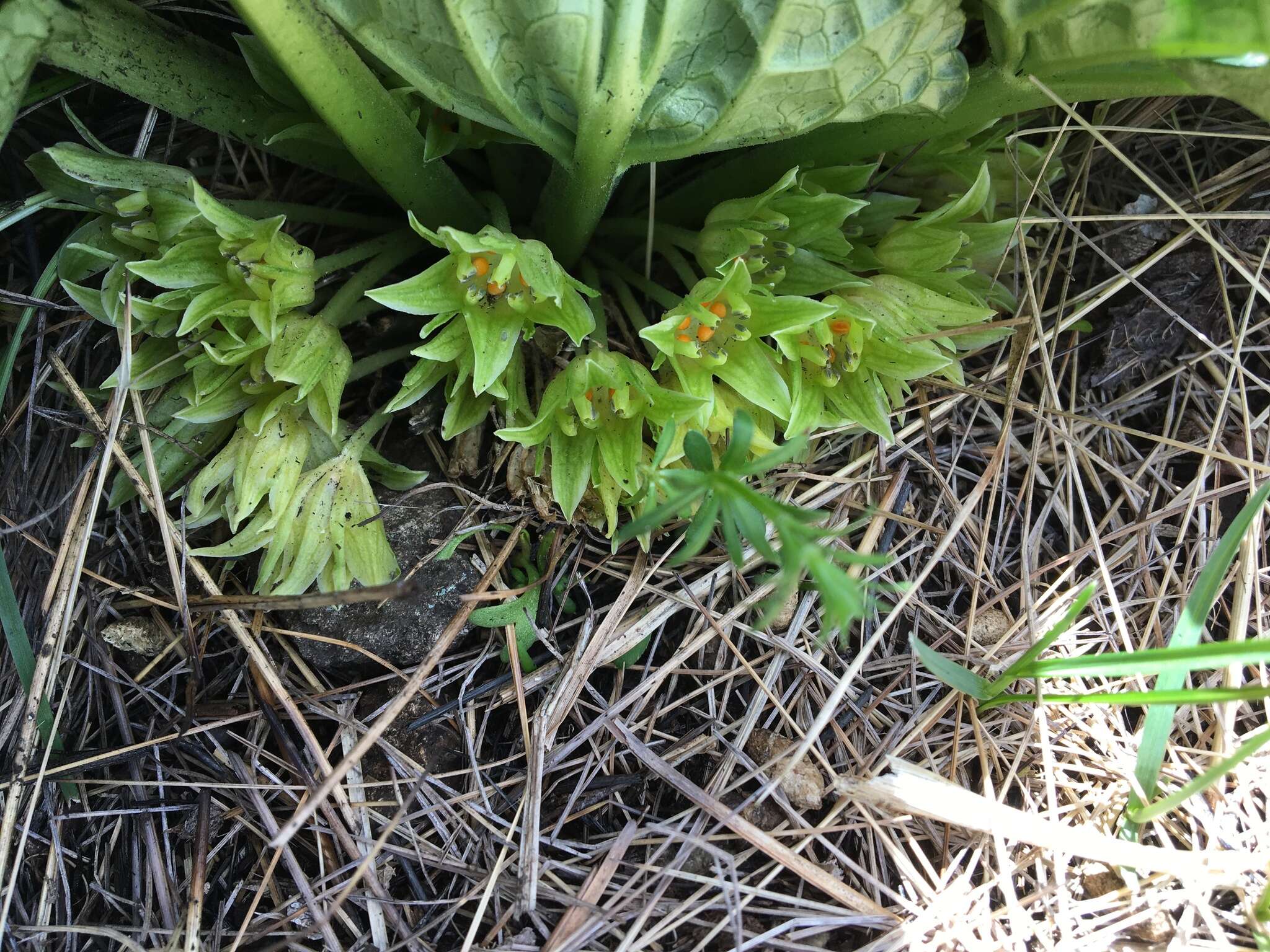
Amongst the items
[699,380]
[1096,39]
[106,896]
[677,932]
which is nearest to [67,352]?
[106,896]

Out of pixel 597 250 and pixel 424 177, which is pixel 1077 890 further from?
pixel 424 177

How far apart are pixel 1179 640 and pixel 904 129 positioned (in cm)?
121

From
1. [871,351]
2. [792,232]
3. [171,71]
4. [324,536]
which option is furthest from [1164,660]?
[171,71]

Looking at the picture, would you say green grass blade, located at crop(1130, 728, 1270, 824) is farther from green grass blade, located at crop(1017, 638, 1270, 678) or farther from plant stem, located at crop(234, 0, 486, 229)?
plant stem, located at crop(234, 0, 486, 229)

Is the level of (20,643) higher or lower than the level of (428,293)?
lower

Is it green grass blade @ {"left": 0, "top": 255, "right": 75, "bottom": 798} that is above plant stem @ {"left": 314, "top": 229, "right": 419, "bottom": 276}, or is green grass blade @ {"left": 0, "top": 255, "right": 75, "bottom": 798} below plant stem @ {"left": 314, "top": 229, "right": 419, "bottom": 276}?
below

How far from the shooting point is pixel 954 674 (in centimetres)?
195

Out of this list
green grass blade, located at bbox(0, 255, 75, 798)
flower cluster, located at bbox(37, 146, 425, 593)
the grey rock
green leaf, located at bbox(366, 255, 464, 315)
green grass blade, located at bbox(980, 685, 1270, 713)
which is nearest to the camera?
green grass blade, located at bbox(980, 685, 1270, 713)

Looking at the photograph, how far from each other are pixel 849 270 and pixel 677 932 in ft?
4.98

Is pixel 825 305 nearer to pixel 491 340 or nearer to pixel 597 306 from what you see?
pixel 597 306

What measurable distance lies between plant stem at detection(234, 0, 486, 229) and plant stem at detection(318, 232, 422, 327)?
0.30ft

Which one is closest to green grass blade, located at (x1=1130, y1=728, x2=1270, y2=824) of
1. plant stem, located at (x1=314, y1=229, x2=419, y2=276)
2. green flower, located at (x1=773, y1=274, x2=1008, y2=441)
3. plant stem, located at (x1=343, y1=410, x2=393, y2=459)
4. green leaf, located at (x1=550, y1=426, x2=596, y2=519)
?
green flower, located at (x1=773, y1=274, x2=1008, y2=441)

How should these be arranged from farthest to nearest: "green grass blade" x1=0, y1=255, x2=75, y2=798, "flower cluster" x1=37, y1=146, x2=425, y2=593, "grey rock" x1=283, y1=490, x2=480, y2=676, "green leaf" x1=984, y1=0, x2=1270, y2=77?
1. "grey rock" x1=283, y1=490, x2=480, y2=676
2. "green grass blade" x1=0, y1=255, x2=75, y2=798
3. "flower cluster" x1=37, y1=146, x2=425, y2=593
4. "green leaf" x1=984, y1=0, x2=1270, y2=77

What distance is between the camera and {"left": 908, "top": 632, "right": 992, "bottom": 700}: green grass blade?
188cm
